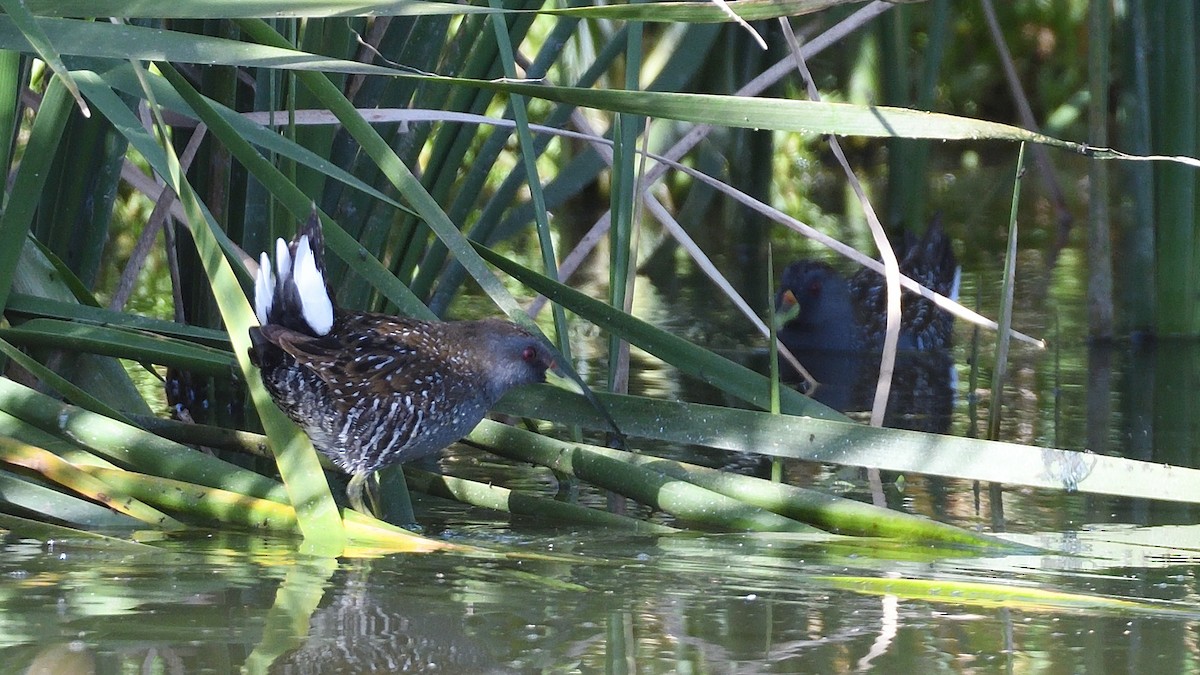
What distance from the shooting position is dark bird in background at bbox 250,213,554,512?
2.69m

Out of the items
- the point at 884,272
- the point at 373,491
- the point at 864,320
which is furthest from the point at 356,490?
the point at 864,320

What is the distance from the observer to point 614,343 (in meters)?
2.97

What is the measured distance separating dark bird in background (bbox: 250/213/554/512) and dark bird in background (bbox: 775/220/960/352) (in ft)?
8.11

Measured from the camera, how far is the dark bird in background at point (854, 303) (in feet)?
17.0

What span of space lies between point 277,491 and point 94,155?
1021mm

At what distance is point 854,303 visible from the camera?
215 inches

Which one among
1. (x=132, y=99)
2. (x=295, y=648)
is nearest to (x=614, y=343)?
(x=132, y=99)

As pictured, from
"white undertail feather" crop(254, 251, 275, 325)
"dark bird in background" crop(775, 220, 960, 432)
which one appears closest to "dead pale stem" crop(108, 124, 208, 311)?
"white undertail feather" crop(254, 251, 275, 325)

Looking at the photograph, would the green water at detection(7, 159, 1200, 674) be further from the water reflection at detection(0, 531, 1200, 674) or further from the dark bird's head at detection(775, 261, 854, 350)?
the dark bird's head at detection(775, 261, 854, 350)

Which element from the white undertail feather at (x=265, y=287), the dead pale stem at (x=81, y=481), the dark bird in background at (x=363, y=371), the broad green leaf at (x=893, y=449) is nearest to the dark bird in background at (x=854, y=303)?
the dark bird in background at (x=363, y=371)

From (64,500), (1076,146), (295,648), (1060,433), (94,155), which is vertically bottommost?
(295,648)

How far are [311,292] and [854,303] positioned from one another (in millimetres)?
3118

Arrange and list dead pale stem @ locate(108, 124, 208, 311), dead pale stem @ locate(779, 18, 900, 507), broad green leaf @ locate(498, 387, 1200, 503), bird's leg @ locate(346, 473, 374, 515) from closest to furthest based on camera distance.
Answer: broad green leaf @ locate(498, 387, 1200, 503)
dead pale stem @ locate(779, 18, 900, 507)
bird's leg @ locate(346, 473, 374, 515)
dead pale stem @ locate(108, 124, 208, 311)

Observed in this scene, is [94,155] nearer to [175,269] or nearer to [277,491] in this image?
[175,269]
